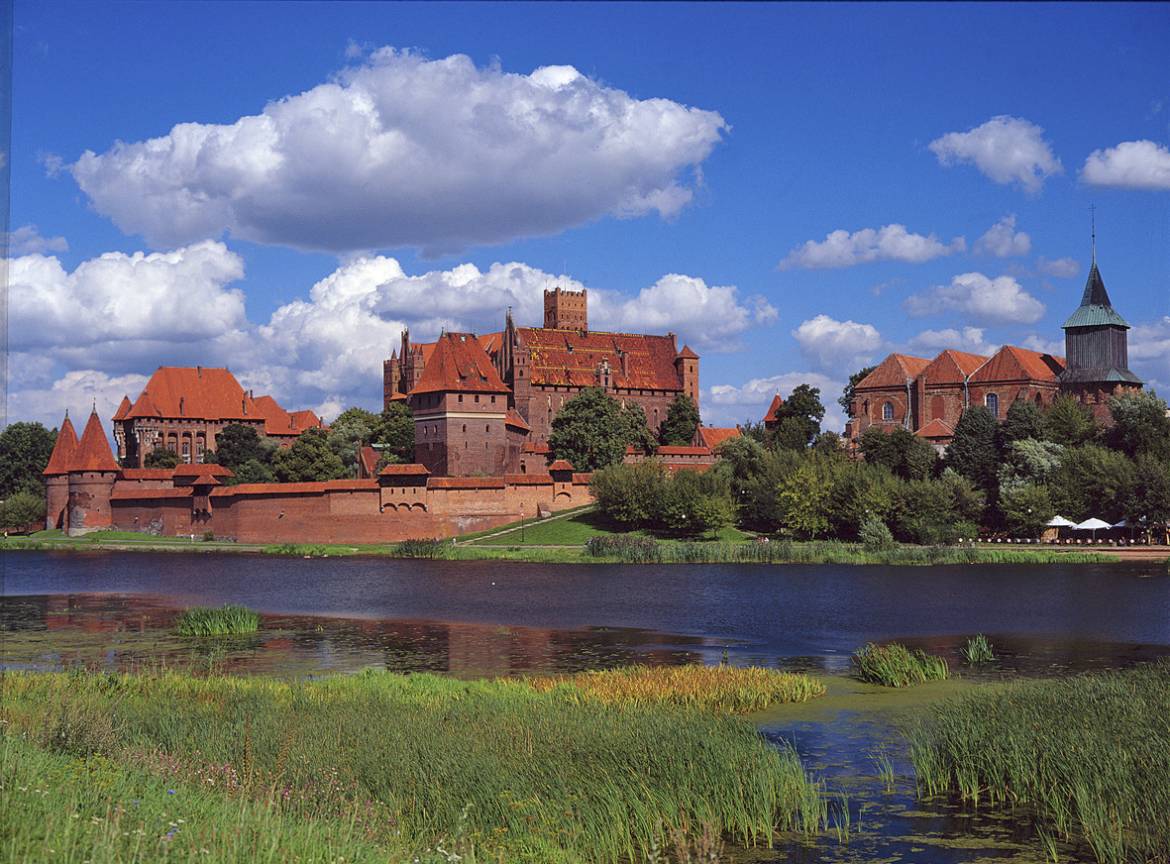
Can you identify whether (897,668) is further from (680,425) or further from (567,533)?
(680,425)

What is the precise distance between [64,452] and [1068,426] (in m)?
53.7

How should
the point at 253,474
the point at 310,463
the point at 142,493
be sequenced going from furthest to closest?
1. the point at 253,474
2. the point at 310,463
3. the point at 142,493

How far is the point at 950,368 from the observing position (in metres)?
71.0

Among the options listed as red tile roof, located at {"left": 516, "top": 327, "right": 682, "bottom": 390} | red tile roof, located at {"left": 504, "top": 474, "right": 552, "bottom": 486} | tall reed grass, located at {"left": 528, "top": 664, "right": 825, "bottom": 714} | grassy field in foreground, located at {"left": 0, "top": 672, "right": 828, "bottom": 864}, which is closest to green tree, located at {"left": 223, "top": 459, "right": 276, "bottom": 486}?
red tile roof, located at {"left": 504, "top": 474, "right": 552, "bottom": 486}

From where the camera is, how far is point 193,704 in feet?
42.9

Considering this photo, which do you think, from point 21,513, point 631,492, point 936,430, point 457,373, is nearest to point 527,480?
point 631,492

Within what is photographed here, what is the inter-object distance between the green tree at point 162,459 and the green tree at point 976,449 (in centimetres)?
4933

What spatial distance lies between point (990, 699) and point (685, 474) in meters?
43.6

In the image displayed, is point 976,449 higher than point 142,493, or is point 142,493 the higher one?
point 976,449

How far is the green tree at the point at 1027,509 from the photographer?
167 ft

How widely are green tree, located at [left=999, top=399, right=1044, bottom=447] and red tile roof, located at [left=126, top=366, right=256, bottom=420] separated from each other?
56.0 meters

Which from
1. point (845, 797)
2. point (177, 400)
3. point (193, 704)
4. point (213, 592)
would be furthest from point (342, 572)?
point (177, 400)

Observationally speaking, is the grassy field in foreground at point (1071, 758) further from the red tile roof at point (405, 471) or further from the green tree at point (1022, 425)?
the red tile roof at point (405, 471)

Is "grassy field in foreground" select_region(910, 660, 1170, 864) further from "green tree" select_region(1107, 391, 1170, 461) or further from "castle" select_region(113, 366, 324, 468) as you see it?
"castle" select_region(113, 366, 324, 468)
